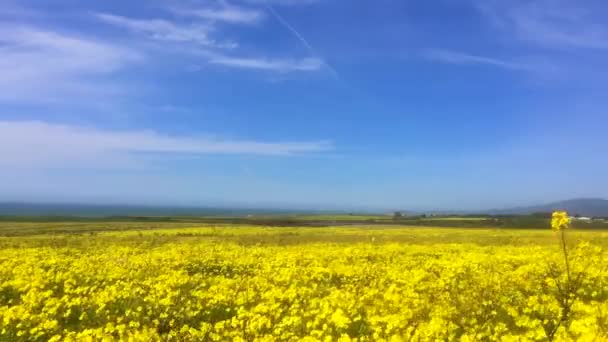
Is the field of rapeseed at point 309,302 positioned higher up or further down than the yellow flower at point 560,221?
further down

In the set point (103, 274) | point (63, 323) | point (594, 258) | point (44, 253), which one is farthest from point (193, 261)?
point (594, 258)

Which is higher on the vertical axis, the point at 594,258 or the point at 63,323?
the point at 594,258

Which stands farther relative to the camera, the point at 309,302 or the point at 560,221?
the point at 309,302

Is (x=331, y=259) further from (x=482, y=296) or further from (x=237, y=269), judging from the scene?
(x=482, y=296)

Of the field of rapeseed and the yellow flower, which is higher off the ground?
the yellow flower

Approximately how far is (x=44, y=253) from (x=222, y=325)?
1757 cm

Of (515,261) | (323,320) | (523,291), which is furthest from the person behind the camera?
(515,261)

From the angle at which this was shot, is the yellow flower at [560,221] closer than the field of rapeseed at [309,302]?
Yes

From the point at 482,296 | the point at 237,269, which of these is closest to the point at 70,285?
the point at 237,269

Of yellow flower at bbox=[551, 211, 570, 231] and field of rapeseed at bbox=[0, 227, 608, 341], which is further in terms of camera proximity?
field of rapeseed at bbox=[0, 227, 608, 341]

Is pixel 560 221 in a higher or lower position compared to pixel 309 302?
higher

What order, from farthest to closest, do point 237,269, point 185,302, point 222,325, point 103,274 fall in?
point 237,269
point 103,274
point 185,302
point 222,325

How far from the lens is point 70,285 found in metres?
13.5

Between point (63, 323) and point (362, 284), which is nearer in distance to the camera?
point (63, 323)
